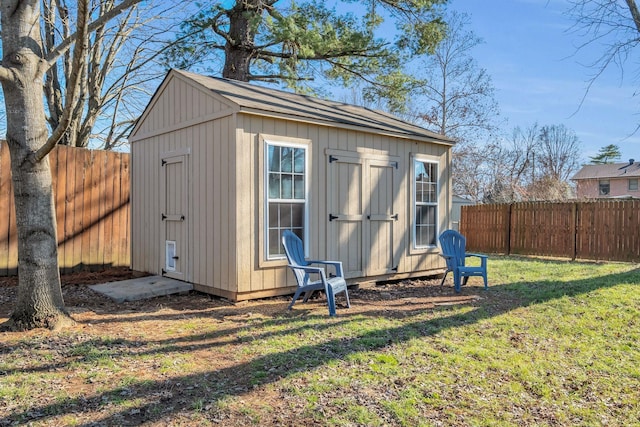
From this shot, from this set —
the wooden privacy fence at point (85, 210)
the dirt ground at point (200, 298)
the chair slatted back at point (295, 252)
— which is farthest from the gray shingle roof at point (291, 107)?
the wooden privacy fence at point (85, 210)

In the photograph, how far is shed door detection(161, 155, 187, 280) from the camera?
6172mm

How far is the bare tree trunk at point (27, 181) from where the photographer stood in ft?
13.0

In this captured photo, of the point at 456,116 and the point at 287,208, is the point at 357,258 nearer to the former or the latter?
the point at 287,208

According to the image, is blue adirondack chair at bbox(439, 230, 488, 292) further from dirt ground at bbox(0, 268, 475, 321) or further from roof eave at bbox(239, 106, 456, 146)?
roof eave at bbox(239, 106, 456, 146)

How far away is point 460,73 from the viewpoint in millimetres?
19719

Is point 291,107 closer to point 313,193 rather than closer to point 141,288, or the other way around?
point 313,193

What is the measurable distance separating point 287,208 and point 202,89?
189 cm

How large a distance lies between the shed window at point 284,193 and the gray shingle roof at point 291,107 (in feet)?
1.48

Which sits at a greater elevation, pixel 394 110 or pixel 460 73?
pixel 460 73

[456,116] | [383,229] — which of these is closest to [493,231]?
[383,229]

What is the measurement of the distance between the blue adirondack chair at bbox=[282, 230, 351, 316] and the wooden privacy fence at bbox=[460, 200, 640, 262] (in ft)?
28.1

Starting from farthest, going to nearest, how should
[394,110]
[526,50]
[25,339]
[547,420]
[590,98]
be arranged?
1. [394,110]
2. [526,50]
3. [590,98]
4. [25,339]
5. [547,420]

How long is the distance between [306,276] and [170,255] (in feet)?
7.51

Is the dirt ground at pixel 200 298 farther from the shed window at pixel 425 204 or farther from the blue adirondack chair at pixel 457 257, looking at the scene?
the shed window at pixel 425 204
